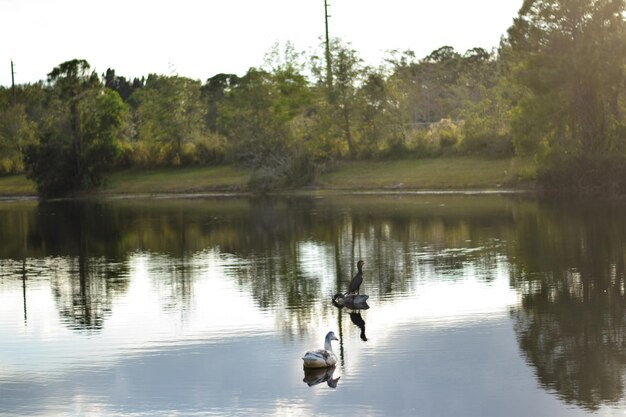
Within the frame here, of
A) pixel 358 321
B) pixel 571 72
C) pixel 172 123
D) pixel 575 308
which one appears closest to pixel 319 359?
pixel 358 321

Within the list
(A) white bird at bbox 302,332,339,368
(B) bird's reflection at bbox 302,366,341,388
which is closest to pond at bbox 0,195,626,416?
(B) bird's reflection at bbox 302,366,341,388

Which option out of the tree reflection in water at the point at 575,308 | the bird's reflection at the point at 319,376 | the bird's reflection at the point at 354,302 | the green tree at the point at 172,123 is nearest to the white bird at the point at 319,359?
the bird's reflection at the point at 319,376

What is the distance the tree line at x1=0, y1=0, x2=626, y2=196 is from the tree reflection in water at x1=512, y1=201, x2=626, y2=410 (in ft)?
57.2

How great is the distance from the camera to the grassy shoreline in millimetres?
68750

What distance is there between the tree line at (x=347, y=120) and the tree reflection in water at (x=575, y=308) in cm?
1743

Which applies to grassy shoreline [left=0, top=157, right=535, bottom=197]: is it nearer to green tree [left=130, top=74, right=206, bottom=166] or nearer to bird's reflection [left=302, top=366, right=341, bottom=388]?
green tree [left=130, top=74, right=206, bottom=166]

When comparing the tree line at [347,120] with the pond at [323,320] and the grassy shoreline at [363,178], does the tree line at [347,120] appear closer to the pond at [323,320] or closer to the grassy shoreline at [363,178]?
the grassy shoreline at [363,178]

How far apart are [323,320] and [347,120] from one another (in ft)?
190

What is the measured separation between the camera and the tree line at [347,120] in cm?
5972

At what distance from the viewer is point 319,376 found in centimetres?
2023

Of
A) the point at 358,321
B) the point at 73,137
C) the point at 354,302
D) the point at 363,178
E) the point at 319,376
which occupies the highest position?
the point at 73,137

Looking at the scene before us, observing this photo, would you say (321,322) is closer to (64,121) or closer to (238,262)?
(238,262)

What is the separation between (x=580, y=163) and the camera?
6044 cm

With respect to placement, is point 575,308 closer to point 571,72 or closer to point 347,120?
point 571,72
